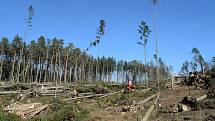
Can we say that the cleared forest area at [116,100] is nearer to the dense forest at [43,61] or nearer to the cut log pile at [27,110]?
the cut log pile at [27,110]

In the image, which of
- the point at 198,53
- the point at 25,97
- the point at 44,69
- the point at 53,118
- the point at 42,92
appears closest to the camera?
the point at 53,118

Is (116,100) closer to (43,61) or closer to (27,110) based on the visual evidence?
(27,110)

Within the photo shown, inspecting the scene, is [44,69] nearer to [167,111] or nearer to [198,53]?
[198,53]

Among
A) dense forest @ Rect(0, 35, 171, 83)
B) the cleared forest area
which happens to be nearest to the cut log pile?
the cleared forest area

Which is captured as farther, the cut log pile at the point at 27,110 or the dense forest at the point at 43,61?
the dense forest at the point at 43,61

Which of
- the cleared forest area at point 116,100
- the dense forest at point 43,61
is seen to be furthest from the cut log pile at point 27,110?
the dense forest at point 43,61

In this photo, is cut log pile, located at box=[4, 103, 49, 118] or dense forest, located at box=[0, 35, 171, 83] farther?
dense forest, located at box=[0, 35, 171, 83]

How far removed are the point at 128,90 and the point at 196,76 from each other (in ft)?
21.4

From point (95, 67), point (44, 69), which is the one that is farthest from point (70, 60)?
point (95, 67)

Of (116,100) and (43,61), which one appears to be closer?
(116,100)

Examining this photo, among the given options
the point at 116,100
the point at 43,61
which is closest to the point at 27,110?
the point at 116,100

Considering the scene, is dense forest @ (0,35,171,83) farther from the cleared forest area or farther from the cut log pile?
the cut log pile

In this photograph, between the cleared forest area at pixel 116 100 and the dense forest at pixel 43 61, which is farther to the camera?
the dense forest at pixel 43 61

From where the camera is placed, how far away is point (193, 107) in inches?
782
